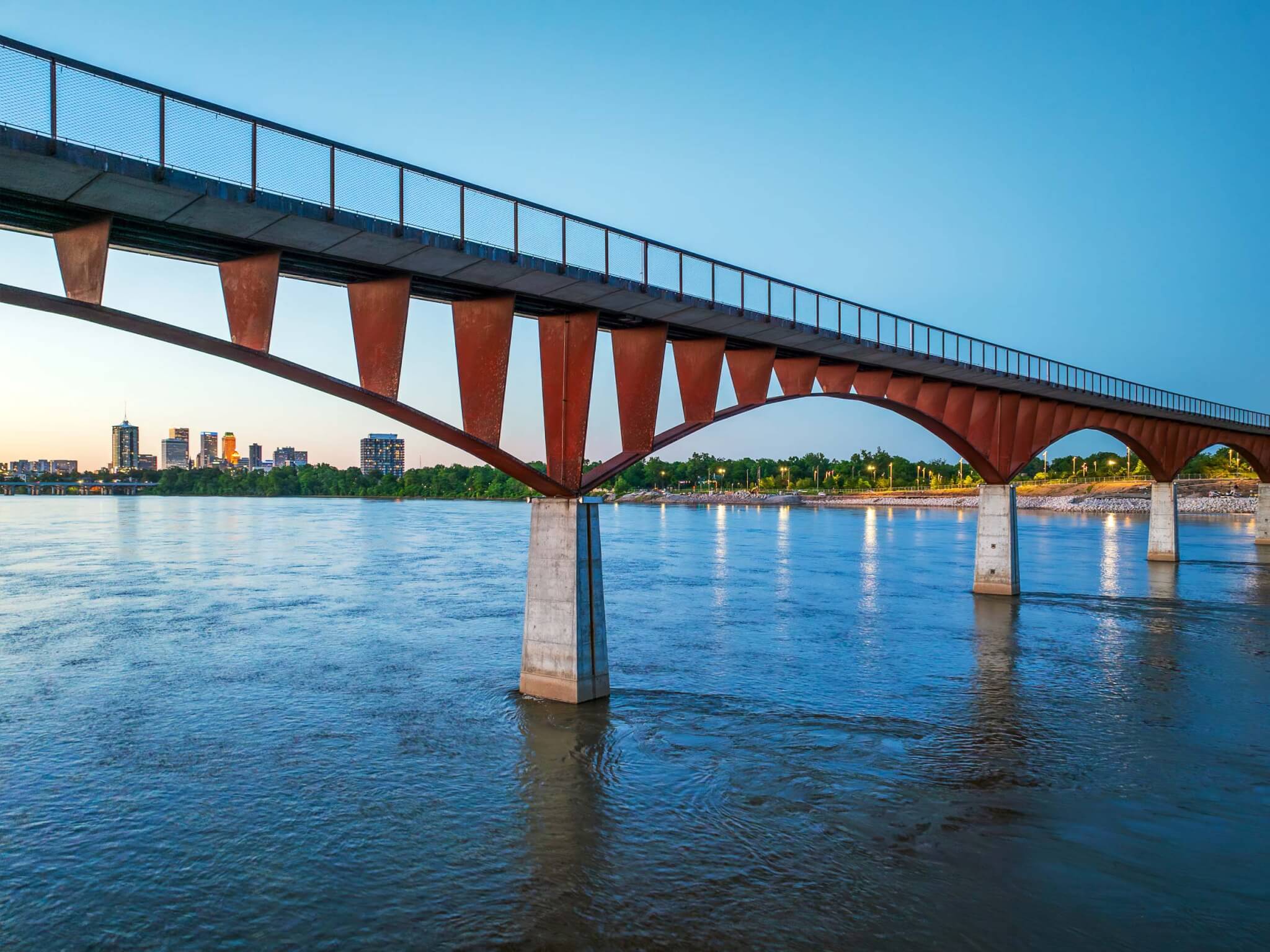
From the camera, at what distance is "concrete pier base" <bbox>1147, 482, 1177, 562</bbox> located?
200 ft

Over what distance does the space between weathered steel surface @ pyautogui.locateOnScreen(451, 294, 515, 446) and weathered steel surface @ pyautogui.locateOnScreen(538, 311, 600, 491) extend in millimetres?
1758

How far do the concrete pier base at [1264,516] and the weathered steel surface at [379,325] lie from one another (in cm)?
8210

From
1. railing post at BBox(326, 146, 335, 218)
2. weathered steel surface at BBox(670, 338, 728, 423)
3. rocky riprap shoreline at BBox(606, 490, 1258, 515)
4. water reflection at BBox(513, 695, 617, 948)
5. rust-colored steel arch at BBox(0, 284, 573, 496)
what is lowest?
water reflection at BBox(513, 695, 617, 948)

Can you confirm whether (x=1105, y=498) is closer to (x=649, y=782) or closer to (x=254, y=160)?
(x=649, y=782)

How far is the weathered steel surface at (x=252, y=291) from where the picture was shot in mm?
15719

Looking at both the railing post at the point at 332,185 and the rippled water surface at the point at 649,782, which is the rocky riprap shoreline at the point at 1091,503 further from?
the railing post at the point at 332,185

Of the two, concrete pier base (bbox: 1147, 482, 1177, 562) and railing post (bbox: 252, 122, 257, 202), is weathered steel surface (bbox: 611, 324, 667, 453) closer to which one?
railing post (bbox: 252, 122, 257, 202)

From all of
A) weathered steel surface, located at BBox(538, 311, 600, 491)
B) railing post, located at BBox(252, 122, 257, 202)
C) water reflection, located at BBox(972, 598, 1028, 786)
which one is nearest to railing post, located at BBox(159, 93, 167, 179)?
railing post, located at BBox(252, 122, 257, 202)

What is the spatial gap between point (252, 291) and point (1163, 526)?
65.4 metres

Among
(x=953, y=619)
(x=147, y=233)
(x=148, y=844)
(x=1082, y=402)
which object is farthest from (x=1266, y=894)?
(x=1082, y=402)

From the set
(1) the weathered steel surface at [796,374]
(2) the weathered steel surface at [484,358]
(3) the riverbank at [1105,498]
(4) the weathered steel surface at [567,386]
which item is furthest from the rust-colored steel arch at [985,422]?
(3) the riverbank at [1105,498]

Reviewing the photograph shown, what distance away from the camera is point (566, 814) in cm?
1539

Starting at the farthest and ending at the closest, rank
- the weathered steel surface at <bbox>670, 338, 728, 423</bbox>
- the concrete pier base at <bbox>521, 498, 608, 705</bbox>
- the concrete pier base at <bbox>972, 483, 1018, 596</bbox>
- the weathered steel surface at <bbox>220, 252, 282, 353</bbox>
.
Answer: the concrete pier base at <bbox>972, 483, 1018, 596</bbox>, the weathered steel surface at <bbox>670, 338, 728, 423</bbox>, the concrete pier base at <bbox>521, 498, 608, 705</bbox>, the weathered steel surface at <bbox>220, 252, 282, 353</bbox>

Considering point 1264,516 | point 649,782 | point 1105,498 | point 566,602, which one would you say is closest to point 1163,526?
point 1264,516
